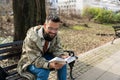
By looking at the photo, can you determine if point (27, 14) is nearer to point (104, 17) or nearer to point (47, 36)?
point (47, 36)

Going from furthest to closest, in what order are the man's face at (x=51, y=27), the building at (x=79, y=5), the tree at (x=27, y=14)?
the building at (x=79, y=5) → the tree at (x=27, y=14) → the man's face at (x=51, y=27)

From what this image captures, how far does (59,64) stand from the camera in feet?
13.6

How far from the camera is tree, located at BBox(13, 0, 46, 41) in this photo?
6.52 meters

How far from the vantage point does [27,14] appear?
6.57 m

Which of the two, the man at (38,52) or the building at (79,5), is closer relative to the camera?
the man at (38,52)

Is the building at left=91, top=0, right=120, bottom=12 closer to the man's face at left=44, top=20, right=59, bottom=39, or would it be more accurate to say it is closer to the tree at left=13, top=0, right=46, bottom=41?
the tree at left=13, top=0, right=46, bottom=41

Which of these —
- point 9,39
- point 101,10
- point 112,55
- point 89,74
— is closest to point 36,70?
point 89,74

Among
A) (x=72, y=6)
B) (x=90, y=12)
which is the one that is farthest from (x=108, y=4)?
(x=72, y=6)

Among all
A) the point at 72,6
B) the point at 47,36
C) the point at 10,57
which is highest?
the point at 47,36

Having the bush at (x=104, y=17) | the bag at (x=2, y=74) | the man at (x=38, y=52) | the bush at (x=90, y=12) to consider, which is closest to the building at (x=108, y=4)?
the bush at (x=90, y=12)

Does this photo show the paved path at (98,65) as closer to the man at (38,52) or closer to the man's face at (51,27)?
the man at (38,52)

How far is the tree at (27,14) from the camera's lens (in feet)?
21.4

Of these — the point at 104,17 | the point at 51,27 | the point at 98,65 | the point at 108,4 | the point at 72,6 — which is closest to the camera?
the point at 51,27

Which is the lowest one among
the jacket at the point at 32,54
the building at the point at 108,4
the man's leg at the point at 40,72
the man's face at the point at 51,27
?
the building at the point at 108,4
